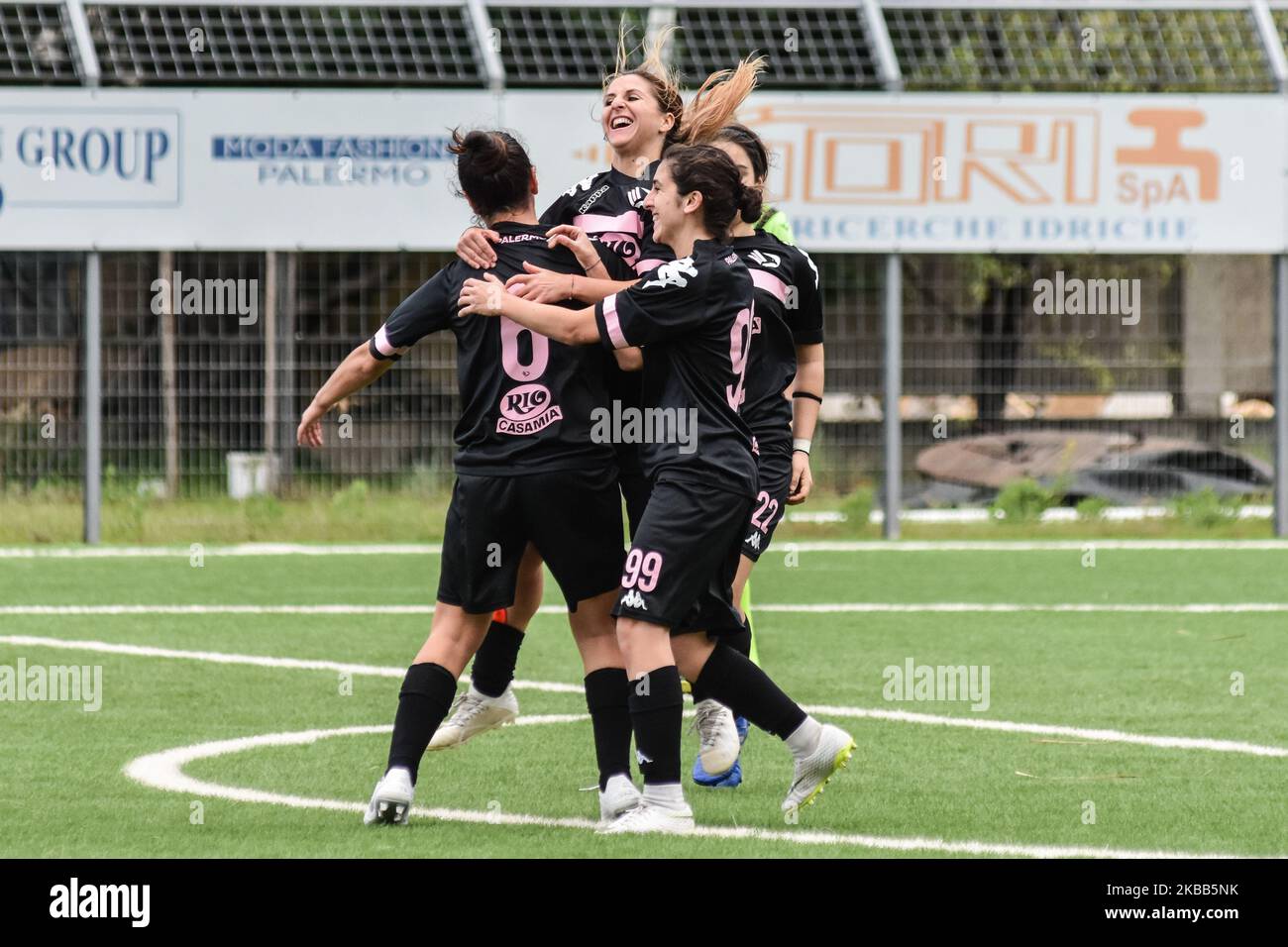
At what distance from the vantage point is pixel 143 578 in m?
13.1

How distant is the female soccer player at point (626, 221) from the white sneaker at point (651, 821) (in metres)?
0.70

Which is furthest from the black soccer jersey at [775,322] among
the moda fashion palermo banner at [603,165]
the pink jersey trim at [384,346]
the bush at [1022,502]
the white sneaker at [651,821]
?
the bush at [1022,502]

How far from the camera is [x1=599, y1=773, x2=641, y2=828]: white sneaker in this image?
5.35 meters

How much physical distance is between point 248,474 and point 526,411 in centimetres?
1169

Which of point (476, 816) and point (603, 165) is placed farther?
point (603, 165)

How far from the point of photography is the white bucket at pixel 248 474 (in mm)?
16656

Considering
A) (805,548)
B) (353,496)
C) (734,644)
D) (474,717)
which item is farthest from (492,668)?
(353,496)

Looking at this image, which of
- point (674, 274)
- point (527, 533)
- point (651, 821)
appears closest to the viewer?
point (651, 821)

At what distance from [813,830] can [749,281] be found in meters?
1.49

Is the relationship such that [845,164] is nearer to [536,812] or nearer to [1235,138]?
[1235,138]

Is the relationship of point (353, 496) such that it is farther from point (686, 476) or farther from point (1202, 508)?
point (686, 476)

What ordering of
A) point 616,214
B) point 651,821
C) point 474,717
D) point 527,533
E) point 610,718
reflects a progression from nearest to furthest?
point 651,821, point 527,533, point 610,718, point 616,214, point 474,717

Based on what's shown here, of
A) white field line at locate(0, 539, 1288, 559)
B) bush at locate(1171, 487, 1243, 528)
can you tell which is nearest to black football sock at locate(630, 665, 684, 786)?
white field line at locate(0, 539, 1288, 559)

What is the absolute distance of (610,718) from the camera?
18.5ft
